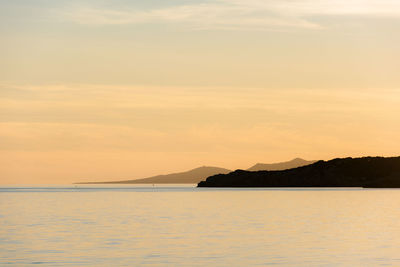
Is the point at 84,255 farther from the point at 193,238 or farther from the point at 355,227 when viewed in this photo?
the point at 355,227

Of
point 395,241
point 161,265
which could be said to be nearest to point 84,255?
point 161,265

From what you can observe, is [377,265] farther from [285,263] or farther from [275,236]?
[275,236]

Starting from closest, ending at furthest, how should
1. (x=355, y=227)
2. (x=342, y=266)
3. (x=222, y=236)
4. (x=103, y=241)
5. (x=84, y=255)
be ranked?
(x=342, y=266) → (x=84, y=255) → (x=103, y=241) → (x=222, y=236) → (x=355, y=227)

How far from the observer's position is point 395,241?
7206cm

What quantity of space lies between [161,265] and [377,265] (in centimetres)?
1465

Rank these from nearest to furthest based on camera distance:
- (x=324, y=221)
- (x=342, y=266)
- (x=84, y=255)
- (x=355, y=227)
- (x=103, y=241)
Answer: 1. (x=342, y=266)
2. (x=84, y=255)
3. (x=103, y=241)
4. (x=355, y=227)
5. (x=324, y=221)

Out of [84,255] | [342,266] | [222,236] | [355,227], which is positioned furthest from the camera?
[355,227]

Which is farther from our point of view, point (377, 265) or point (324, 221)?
point (324, 221)

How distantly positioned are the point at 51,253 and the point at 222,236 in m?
19.9

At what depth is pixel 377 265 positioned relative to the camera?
2176 inches

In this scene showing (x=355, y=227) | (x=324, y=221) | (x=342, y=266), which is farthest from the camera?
(x=324, y=221)

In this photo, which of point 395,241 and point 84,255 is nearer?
point 84,255

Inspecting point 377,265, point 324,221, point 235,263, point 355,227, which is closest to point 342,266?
point 377,265

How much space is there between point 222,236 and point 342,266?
23.1 m
